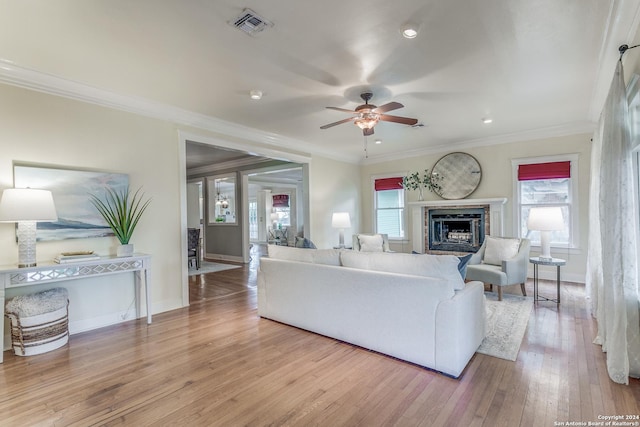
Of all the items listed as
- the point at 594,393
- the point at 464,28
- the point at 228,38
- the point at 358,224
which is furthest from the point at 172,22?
the point at 358,224

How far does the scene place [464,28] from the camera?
95.2 inches

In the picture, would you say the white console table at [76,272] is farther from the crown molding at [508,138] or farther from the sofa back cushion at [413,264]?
the crown molding at [508,138]

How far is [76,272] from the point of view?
120 inches

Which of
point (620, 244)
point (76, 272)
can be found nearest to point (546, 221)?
point (620, 244)

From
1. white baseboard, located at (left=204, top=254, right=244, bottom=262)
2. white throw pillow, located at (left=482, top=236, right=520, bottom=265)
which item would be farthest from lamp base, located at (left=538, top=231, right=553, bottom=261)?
white baseboard, located at (left=204, top=254, right=244, bottom=262)

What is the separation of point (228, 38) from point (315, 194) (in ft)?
14.0

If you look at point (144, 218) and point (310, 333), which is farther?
point (144, 218)

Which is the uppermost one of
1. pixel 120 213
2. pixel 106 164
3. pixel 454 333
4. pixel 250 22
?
pixel 250 22

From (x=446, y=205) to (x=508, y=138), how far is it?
1.67 m

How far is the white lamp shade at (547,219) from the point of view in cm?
397

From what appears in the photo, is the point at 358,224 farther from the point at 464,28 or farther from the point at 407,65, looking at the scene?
the point at 464,28

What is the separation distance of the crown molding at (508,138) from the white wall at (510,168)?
2.8 inches

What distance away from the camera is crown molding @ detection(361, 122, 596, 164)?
515 cm

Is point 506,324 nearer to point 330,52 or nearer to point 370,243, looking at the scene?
point 370,243
